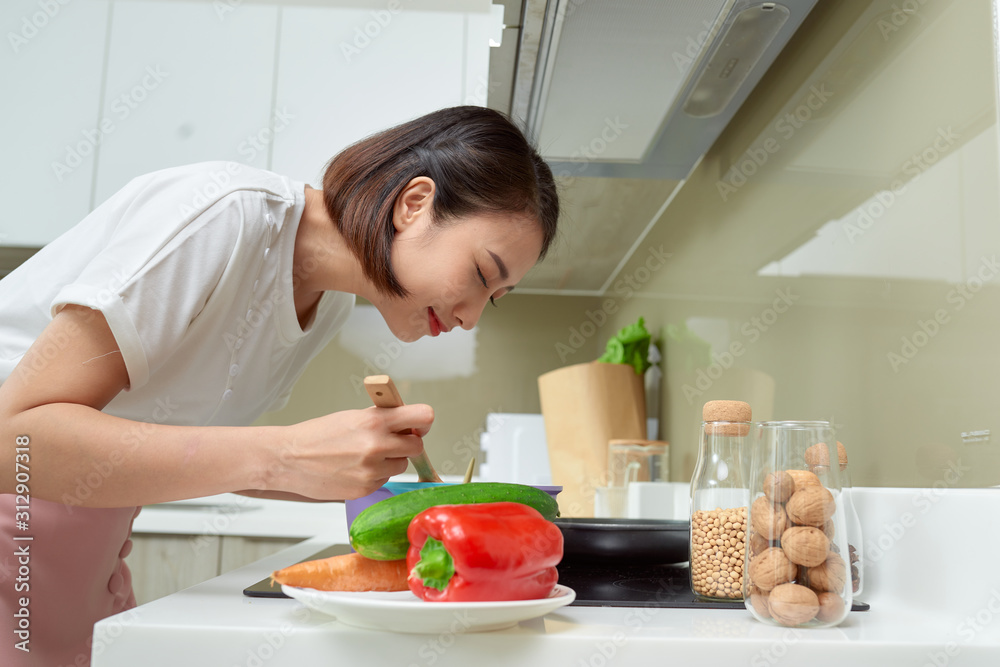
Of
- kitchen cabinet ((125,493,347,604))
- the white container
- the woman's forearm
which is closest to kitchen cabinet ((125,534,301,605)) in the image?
kitchen cabinet ((125,493,347,604))

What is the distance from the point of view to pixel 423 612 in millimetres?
443

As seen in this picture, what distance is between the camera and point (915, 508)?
0.63 metres

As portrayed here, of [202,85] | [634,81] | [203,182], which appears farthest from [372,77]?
[203,182]

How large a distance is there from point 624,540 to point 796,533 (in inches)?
10.1

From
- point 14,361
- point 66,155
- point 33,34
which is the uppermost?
point 33,34

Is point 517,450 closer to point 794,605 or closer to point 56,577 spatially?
point 56,577

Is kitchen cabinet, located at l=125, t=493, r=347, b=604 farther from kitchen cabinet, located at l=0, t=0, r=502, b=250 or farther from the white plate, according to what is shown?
the white plate

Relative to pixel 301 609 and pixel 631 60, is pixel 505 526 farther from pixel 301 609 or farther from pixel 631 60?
pixel 631 60

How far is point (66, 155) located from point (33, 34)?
39cm

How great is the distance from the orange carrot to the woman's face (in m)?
0.38

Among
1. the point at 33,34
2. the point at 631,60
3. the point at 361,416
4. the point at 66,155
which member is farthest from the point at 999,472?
the point at 33,34

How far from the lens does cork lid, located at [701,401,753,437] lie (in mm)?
658

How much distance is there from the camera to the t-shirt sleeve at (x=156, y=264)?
61 cm

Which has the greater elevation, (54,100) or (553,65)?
(54,100)
